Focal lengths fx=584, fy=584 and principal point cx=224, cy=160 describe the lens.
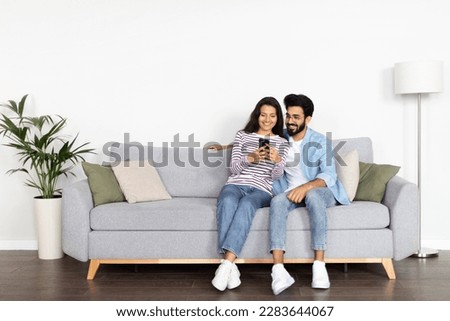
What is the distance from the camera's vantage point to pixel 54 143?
4633 millimetres

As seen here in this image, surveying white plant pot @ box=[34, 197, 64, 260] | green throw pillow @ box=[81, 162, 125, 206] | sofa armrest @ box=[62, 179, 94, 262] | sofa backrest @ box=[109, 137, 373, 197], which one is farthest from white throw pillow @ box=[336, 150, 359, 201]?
white plant pot @ box=[34, 197, 64, 260]

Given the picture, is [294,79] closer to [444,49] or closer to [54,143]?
[444,49]

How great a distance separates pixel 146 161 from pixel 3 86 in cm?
Answer: 140

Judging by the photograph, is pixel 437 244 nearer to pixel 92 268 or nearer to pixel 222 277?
pixel 222 277

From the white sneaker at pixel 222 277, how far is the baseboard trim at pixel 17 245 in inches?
77.8

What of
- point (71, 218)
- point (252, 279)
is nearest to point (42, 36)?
point (71, 218)

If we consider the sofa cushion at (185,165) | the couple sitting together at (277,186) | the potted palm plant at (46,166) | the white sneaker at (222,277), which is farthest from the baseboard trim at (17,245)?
the white sneaker at (222,277)

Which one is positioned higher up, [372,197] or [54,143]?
[54,143]

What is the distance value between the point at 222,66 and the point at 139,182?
1214 millimetres

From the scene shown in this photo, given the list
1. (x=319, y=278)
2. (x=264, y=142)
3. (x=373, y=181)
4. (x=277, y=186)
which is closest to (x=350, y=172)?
(x=373, y=181)

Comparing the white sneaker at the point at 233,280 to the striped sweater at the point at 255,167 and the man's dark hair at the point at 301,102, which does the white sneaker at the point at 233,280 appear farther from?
the man's dark hair at the point at 301,102

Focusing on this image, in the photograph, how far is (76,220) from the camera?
3.55m

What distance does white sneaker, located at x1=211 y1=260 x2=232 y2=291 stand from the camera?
128 inches

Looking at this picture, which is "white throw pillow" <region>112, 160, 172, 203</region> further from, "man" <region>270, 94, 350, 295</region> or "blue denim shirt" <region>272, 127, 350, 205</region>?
"blue denim shirt" <region>272, 127, 350, 205</region>
